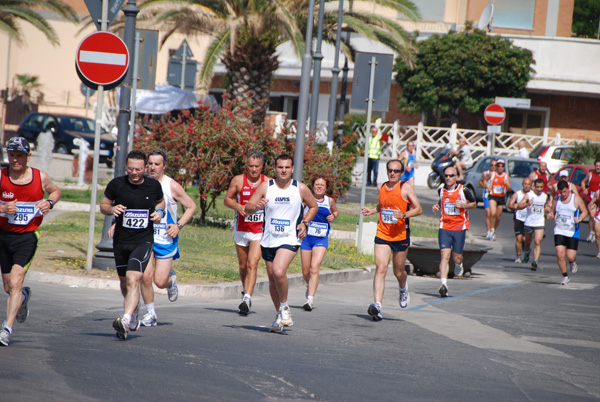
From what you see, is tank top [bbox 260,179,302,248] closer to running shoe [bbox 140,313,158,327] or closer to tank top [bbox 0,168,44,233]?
running shoe [bbox 140,313,158,327]

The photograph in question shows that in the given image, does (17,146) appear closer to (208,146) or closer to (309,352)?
(309,352)

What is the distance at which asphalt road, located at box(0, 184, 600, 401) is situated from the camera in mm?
6277

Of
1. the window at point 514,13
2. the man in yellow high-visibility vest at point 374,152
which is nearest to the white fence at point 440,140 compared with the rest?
the man in yellow high-visibility vest at point 374,152

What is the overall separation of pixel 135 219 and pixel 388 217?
3.71 metres

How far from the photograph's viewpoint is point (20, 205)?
307 inches

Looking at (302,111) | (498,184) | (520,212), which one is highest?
(302,111)

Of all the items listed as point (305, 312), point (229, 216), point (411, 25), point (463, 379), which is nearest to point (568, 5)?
point (411, 25)

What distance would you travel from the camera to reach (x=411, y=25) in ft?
147

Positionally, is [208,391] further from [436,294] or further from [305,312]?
[436,294]

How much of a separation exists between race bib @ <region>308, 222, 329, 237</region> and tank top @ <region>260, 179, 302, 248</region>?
7.74 feet

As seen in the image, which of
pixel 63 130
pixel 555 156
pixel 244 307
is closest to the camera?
pixel 244 307

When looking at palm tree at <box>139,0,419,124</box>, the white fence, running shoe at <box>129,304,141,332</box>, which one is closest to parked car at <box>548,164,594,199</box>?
palm tree at <box>139,0,419,124</box>

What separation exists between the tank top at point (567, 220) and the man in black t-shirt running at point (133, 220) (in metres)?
9.47

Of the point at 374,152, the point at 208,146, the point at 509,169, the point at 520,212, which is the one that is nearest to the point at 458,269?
the point at 520,212
